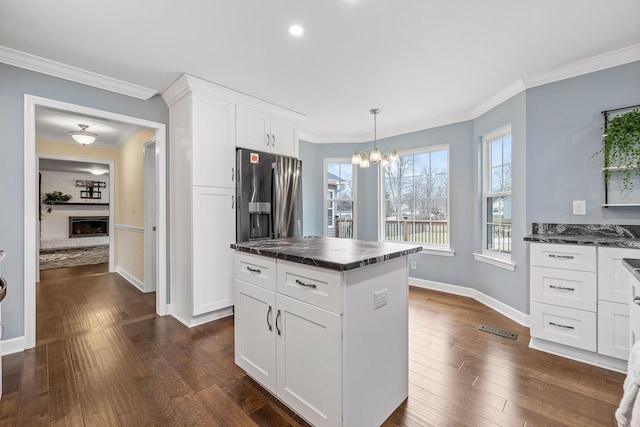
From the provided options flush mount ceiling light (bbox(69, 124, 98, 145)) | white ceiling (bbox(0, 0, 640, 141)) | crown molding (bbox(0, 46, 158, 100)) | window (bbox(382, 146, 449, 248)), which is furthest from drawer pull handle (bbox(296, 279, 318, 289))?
flush mount ceiling light (bbox(69, 124, 98, 145))

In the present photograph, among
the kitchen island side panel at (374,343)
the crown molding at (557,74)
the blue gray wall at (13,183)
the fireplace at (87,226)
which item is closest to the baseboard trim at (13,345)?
the blue gray wall at (13,183)

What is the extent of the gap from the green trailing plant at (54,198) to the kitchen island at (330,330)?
1028 centimetres

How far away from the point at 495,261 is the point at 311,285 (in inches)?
114

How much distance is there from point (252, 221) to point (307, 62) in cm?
177

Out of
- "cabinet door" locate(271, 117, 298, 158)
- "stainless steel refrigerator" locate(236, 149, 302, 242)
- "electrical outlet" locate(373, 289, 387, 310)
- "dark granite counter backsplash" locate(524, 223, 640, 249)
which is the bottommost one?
"electrical outlet" locate(373, 289, 387, 310)

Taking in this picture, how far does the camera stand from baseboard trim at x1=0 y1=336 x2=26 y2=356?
2393 millimetres

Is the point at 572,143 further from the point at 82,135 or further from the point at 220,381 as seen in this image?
the point at 82,135

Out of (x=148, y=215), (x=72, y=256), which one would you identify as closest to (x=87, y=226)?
(x=72, y=256)

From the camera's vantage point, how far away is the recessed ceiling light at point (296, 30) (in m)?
2.10

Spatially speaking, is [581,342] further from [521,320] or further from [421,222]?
[421,222]

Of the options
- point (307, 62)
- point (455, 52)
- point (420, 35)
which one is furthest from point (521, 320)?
point (307, 62)

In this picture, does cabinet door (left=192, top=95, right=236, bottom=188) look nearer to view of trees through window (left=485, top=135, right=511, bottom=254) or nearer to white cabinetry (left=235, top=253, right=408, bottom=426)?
white cabinetry (left=235, top=253, right=408, bottom=426)

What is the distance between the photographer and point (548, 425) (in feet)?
5.25

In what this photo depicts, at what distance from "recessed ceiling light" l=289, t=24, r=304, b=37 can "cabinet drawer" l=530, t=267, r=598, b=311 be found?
9.04ft
